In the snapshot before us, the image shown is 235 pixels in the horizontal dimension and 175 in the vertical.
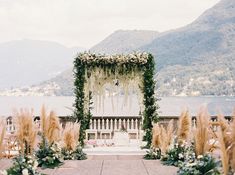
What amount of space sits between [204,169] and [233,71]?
135 m

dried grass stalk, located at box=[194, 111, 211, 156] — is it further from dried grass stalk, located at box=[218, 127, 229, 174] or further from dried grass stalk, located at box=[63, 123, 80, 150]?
dried grass stalk, located at box=[63, 123, 80, 150]

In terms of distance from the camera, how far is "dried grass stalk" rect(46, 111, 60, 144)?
340 inches

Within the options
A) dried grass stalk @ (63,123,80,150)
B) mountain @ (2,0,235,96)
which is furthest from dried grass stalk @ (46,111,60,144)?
mountain @ (2,0,235,96)

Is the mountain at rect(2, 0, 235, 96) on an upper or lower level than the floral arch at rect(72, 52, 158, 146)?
upper

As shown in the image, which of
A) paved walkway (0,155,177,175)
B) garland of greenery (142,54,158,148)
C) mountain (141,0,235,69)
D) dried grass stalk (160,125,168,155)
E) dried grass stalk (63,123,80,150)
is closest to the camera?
paved walkway (0,155,177,175)

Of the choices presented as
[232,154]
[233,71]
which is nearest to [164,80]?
[233,71]

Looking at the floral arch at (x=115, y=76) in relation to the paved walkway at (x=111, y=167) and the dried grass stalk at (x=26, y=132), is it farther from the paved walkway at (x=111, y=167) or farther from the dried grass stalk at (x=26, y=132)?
the dried grass stalk at (x=26, y=132)

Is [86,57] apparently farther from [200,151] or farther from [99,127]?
[200,151]

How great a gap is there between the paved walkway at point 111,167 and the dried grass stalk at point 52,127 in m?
0.57

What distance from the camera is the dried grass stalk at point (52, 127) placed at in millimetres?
8641

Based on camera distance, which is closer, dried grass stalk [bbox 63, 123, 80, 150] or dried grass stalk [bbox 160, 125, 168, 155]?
dried grass stalk [bbox 160, 125, 168, 155]

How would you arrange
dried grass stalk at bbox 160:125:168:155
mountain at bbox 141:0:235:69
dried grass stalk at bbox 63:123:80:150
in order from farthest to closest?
1. mountain at bbox 141:0:235:69
2. dried grass stalk at bbox 63:123:80:150
3. dried grass stalk at bbox 160:125:168:155

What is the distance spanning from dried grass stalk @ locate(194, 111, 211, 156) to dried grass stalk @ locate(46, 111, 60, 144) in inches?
112

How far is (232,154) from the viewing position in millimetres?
5223
